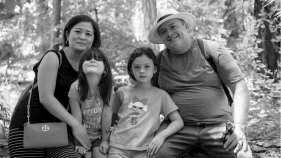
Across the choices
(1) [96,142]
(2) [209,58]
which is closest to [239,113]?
(2) [209,58]

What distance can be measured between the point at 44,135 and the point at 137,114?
867mm

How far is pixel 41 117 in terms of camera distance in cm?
286

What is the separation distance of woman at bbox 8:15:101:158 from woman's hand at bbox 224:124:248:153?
1277 millimetres

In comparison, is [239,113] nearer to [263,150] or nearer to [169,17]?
[169,17]

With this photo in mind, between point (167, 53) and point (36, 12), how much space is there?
17.8ft

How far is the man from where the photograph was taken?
2984mm

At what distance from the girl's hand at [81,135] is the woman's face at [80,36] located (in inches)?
31.0

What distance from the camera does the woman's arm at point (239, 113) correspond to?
106 inches

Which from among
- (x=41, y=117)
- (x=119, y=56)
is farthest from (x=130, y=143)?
(x=119, y=56)

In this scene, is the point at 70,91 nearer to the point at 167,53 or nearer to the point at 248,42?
the point at 167,53

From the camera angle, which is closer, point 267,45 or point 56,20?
point 267,45

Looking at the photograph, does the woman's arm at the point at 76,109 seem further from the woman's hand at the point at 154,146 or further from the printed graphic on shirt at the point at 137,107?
the woman's hand at the point at 154,146

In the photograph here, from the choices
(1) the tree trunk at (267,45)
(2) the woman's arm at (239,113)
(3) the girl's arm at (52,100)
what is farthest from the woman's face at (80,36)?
(1) the tree trunk at (267,45)

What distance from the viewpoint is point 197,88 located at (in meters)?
3.11
